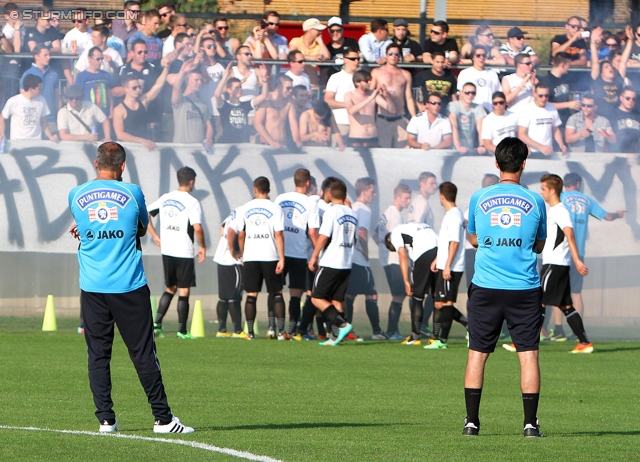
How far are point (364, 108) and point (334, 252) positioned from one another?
412cm

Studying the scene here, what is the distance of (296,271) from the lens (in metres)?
16.1

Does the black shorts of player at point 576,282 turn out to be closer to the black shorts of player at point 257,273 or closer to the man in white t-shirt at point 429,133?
the man in white t-shirt at point 429,133

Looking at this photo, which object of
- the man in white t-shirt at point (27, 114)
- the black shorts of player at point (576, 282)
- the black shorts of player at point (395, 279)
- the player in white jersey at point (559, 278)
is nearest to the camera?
the player in white jersey at point (559, 278)

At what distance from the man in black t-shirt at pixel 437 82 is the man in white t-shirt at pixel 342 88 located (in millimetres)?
1052

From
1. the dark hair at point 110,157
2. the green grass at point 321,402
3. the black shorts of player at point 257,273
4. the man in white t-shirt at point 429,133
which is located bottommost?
the green grass at point 321,402

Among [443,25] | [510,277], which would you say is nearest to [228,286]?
[443,25]

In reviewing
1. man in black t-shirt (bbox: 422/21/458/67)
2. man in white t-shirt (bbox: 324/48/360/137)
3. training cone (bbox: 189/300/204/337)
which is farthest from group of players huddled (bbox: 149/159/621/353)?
man in black t-shirt (bbox: 422/21/458/67)

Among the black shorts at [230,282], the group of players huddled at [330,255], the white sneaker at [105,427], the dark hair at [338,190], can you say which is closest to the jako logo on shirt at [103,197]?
the white sneaker at [105,427]

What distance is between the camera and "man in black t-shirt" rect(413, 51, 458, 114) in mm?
18719

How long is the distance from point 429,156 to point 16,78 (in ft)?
21.9

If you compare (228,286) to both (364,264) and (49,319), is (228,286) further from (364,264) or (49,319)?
(49,319)

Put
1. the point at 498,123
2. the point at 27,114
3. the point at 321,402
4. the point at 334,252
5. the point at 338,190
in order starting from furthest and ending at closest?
the point at 498,123
the point at 27,114
the point at 334,252
the point at 338,190
the point at 321,402

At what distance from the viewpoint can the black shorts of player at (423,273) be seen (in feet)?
50.1

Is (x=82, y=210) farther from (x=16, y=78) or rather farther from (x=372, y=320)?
(x=16, y=78)
